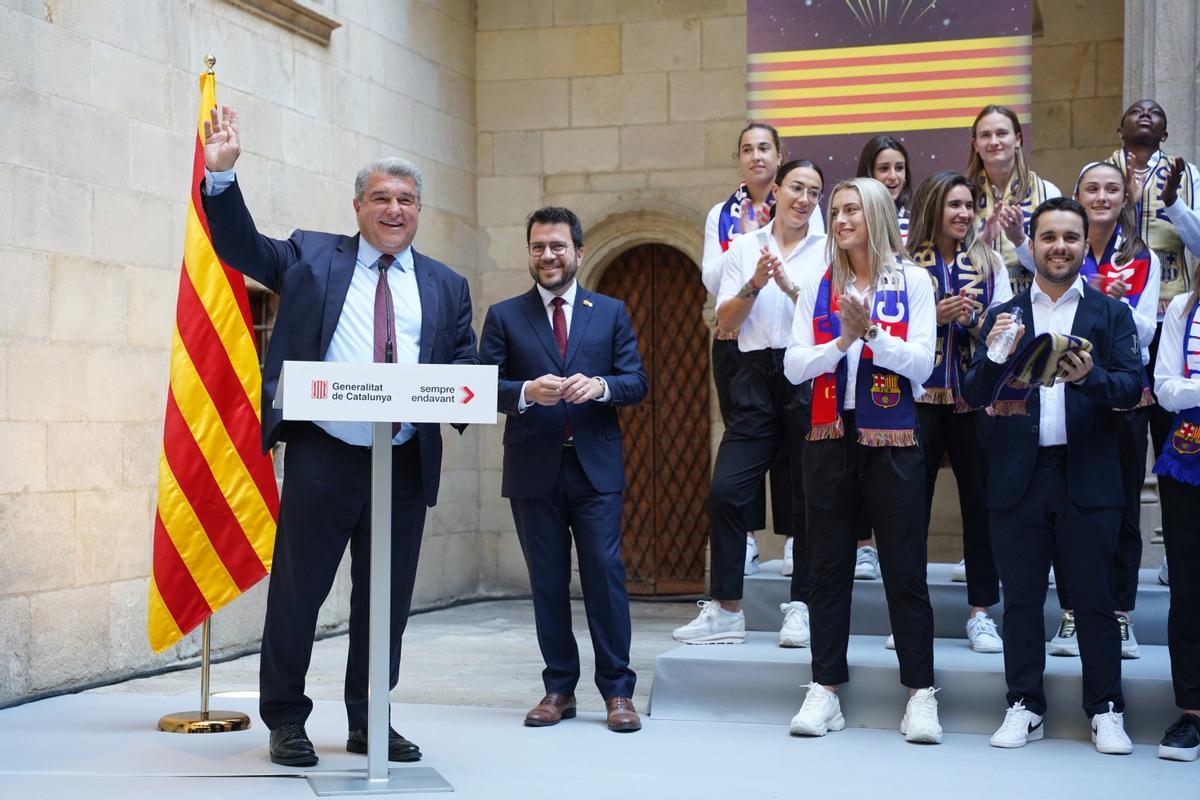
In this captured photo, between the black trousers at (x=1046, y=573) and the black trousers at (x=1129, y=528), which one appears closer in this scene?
the black trousers at (x=1046, y=573)

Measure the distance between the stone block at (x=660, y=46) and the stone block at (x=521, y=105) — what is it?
21.1 inches

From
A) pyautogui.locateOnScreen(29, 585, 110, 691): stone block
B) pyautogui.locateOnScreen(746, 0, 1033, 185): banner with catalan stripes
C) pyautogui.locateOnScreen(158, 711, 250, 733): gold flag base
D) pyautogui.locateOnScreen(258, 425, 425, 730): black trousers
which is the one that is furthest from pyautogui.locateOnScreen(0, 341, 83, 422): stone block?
pyautogui.locateOnScreen(746, 0, 1033, 185): banner with catalan stripes

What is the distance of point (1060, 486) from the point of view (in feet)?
15.1

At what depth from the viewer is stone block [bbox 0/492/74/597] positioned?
6.04m

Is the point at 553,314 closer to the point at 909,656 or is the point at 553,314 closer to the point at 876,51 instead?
the point at 909,656

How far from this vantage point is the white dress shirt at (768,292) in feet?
17.5

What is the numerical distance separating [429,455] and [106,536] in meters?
2.90

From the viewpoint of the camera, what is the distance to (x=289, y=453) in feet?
14.4

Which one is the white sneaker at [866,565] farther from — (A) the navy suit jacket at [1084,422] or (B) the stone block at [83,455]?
(B) the stone block at [83,455]

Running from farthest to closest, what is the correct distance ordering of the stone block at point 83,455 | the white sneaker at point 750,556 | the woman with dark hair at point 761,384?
the stone block at point 83,455
the white sneaker at point 750,556
the woman with dark hair at point 761,384

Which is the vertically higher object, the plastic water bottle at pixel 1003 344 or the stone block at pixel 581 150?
the stone block at pixel 581 150

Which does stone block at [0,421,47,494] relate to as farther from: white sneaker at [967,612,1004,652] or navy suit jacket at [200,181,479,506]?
white sneaker at [967,612,1004,652]

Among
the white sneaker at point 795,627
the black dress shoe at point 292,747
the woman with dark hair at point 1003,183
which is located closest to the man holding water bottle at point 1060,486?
the woman with dark hair at point 1003,183

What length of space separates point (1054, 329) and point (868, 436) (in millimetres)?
701
